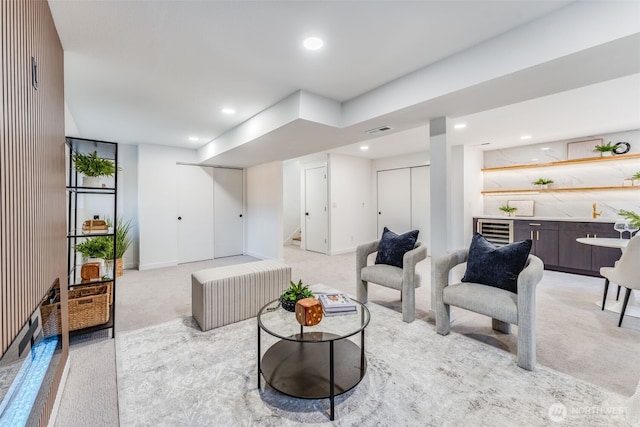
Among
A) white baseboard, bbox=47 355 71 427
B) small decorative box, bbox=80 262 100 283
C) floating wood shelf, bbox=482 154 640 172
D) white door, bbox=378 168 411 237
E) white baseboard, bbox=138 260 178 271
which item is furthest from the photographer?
white door, bbox=378 168 411 237

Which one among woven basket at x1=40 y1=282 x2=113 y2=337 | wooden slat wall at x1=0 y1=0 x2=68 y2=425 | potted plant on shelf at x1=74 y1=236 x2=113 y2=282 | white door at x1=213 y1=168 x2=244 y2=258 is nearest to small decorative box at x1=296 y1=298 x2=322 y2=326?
wooden slat wall at x1=0 y1=0 x2=68 y2=425

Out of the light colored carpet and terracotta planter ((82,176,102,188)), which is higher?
terracotta planter ((82,176,102,188))

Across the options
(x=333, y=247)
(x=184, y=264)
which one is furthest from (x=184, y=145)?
(x=333, y=247)

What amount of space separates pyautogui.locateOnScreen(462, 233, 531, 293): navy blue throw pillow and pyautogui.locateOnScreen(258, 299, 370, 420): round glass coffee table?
1.20m

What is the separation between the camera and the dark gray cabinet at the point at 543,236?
461cm

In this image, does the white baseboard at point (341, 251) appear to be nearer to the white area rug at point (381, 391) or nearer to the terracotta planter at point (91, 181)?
the white area rug at point (381, 391)

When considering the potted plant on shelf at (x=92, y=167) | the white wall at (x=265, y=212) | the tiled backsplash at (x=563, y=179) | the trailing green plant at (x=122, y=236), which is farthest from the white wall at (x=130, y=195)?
the tiled backsplash at (x=563, y=179)

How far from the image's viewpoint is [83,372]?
1.99m

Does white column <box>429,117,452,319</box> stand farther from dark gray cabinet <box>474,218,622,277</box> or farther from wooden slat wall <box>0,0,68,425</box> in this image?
dark gray cabinet <box>474,218,622,277</box>

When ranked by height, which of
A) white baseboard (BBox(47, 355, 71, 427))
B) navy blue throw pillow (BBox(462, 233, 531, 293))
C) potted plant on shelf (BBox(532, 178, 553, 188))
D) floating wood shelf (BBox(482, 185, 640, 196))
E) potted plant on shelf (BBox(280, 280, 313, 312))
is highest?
potted plant on shelf (BBox(532, 178, 553, 188))

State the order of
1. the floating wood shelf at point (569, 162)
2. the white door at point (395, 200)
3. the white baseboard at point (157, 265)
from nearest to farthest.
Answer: the floating wood shelf at point (569, 162), the white baseboard at point (157, 265), the white door at point (395, 200)

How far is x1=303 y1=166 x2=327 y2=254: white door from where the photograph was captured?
6543 mm

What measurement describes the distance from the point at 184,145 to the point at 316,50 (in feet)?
13.3

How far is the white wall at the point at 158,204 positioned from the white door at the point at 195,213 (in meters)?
0.12
